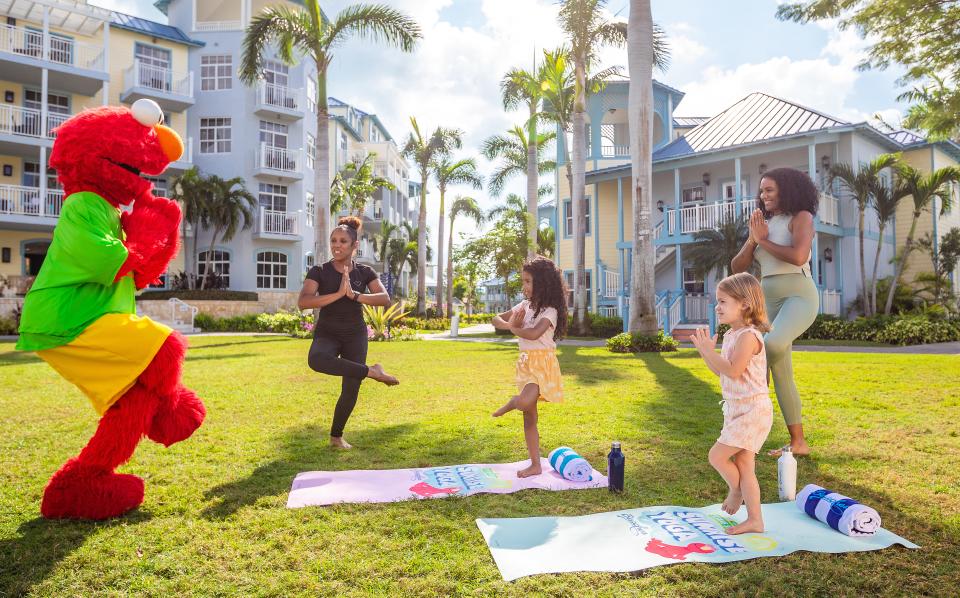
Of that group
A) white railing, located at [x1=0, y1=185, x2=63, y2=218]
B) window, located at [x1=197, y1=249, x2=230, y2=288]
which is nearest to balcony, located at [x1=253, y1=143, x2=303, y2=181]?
window, located at [x1=197, y1=249, x2=230, y2=288]

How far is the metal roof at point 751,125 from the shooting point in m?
18.9

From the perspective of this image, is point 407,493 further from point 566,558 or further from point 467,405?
point 467,405

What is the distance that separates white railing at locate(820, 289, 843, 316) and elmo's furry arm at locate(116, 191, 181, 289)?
18.0m

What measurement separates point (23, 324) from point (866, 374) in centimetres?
1017

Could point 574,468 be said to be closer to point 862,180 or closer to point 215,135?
point 862,180

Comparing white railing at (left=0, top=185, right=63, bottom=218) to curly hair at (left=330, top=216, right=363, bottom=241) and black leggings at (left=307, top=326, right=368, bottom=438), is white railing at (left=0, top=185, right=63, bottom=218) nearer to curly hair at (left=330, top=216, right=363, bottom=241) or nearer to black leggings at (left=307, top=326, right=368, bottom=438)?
curly hair at (left=330, top=216, right=363, bottom=241)

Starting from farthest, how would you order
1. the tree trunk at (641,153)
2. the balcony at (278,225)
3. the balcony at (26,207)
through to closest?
the balcony at (278,225)
the balcony at (26,207)
the tree trunk at (641,153)

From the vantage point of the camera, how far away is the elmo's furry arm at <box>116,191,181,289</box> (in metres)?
3.59

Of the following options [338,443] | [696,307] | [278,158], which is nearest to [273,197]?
[278,158]

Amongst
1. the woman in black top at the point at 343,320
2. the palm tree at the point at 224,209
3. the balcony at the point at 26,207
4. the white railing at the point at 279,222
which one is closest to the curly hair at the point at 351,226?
the woman in black top at the point at 343,320

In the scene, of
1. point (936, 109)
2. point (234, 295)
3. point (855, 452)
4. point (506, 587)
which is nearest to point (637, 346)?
point (936, 109)

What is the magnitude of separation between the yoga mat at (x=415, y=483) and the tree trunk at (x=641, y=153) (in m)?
10.1

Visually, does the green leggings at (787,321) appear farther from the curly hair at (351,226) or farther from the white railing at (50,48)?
the white railing at (50,48)

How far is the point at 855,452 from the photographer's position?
4.68 metres
